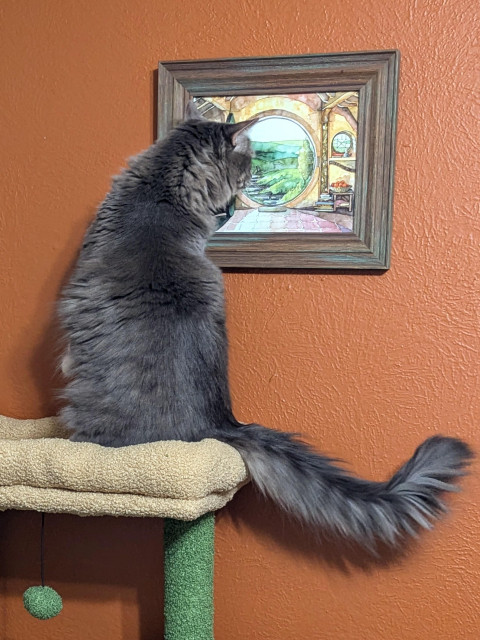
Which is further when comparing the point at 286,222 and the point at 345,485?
the point at 286,222

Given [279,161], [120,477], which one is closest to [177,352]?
[120,477]

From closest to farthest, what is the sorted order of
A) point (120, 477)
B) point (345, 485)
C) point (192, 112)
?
point (120, 477) → point (345, 485) → point (192, 112)

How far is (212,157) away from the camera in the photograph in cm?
123

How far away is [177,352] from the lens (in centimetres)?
113

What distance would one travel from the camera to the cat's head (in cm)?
122

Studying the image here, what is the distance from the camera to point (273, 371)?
1395 mm

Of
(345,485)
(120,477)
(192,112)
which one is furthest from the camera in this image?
(192,112)

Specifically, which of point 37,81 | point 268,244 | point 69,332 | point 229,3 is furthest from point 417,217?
point 37,81

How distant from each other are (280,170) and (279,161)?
0.02m

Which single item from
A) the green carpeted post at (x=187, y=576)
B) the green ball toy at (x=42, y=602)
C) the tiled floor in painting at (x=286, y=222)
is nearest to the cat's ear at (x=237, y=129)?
the tiled floor in painting at (x=286, y=222)

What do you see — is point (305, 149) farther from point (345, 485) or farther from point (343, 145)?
point (345, 485)

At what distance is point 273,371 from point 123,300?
0.39m

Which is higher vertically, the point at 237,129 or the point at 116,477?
the point at 237,129

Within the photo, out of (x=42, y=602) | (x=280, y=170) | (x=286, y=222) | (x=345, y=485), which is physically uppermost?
(x=280, y=170)
